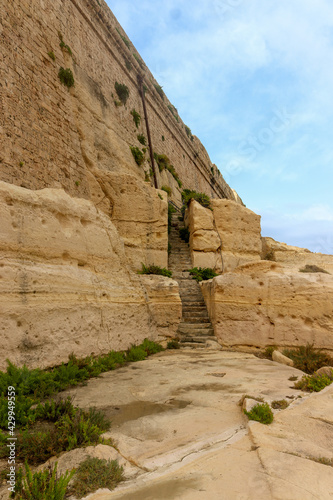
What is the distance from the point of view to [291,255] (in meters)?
15.9

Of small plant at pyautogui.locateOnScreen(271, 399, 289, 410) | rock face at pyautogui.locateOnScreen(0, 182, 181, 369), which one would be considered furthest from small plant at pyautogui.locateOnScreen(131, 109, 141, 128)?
small plant at pyautogui.locateOnScreen(271, 399, 289, 410)

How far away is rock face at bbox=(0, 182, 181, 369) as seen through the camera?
4590mm

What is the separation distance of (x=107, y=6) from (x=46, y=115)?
10808 mm

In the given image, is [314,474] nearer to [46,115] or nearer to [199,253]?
[46,115]

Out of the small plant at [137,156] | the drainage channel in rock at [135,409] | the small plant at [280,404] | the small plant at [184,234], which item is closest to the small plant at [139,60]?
the small plant at [137,156]

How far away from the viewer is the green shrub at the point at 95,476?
2004 mm

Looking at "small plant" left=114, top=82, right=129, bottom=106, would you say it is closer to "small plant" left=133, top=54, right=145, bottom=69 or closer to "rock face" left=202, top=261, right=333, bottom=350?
"small plant" left=133, top=54, right=145, bottom=69

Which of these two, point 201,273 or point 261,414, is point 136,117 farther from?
point 261,414

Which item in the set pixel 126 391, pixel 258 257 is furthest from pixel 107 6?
pixel 126 391

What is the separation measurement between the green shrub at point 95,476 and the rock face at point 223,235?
37.0ft

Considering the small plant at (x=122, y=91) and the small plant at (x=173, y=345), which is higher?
the small plant at (x=122, y=91)

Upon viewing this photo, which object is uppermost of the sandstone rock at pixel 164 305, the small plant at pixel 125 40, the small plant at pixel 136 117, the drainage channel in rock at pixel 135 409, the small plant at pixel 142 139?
the small plant at pixel 125 40

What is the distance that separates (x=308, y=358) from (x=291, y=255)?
10248 mm

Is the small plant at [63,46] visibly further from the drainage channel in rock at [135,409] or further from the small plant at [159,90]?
the drainage channel in rock at [135,409]
